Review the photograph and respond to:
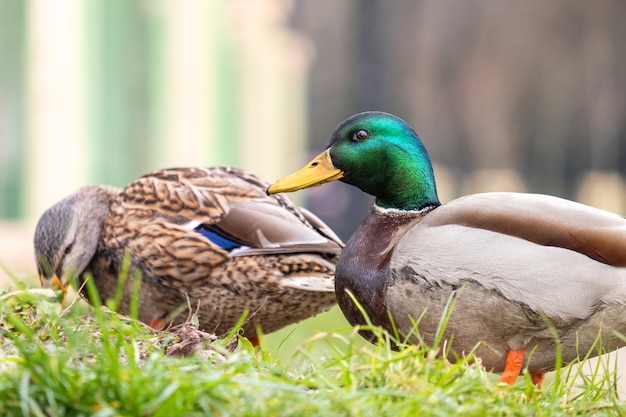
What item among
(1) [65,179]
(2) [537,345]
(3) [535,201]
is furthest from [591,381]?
(1) [65,179]

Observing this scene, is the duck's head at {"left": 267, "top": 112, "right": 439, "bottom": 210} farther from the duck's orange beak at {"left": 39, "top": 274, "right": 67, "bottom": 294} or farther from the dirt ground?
the dirt ground

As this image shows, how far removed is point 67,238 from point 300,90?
6049 mm

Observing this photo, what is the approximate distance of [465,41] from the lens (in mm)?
11492

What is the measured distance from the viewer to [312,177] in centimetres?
392

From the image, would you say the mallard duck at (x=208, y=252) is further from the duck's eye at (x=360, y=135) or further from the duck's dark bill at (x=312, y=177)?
the duck's eye at (x=360, y=135)

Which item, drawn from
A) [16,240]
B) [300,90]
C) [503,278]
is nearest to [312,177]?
[503,278]

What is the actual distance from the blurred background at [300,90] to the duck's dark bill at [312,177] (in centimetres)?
366

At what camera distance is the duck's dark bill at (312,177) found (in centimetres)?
389

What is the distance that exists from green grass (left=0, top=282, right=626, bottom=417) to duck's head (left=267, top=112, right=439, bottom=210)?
86cm

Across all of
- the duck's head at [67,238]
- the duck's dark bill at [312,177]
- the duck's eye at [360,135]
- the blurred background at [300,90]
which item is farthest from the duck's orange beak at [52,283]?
the blurred background at [300,90]

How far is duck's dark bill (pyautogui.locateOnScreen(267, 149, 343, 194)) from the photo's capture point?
12.8ft

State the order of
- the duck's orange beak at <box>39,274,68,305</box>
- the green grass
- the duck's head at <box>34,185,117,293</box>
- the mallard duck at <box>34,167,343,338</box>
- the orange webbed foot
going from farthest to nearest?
the duck's head at <box>34,185,117,293</box>, the duck's orange beak at <box>39,274,68,305</box>, the mallard duck at <box>34,167,343,338</box>, the orange webbed foot, the green grass

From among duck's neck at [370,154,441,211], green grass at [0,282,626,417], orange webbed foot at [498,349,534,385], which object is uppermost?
duck's neck at [370,154,441,211]

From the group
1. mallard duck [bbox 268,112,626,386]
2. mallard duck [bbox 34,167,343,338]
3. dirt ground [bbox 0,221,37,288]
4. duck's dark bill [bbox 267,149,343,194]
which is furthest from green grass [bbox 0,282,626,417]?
dirt ground [bbox 0,221,37,288]
